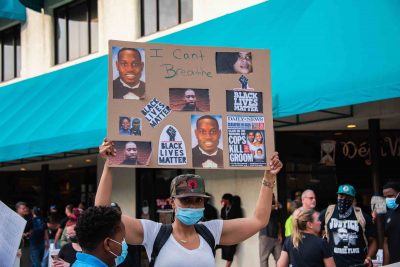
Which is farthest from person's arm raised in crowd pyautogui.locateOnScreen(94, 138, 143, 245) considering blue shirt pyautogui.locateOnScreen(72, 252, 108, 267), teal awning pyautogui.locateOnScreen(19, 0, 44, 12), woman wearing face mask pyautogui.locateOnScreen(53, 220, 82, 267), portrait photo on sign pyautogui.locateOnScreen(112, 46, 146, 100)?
teal awning pyautogui.locateOnScreen(19, 0, 44, 12)

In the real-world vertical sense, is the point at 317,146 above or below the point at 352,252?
above

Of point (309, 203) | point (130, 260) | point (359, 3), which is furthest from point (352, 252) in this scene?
point (359, 3)

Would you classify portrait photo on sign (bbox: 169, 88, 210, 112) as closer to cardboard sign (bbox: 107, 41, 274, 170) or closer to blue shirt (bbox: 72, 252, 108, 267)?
cardboard sign (bbox: 107, 41, 274, 170)

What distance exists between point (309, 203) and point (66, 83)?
8346 mm

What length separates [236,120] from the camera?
16.6 feet

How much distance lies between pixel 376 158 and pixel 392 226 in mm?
3156

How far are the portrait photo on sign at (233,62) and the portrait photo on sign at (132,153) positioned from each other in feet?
2.85

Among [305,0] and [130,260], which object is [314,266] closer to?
[130,260]

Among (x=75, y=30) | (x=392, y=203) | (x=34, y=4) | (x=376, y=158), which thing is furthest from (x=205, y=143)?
(x=34, y=4)

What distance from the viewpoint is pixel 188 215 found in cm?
426

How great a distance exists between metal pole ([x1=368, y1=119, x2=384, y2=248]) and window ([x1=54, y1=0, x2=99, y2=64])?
315 inches

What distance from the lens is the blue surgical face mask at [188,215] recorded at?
4.27 m

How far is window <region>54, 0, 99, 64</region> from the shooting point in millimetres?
17375

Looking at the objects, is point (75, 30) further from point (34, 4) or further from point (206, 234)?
point (206, 234)
